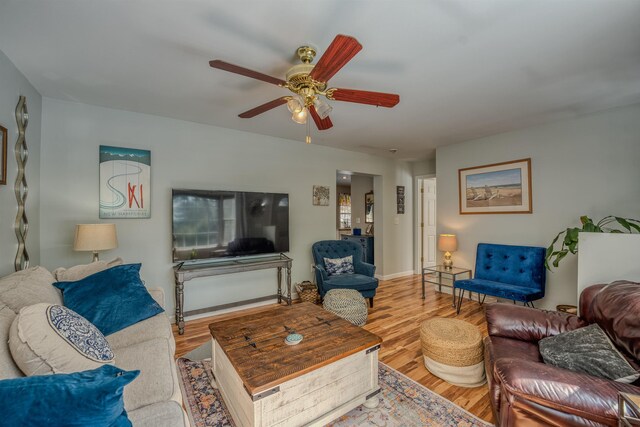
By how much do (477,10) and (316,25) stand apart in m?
0.92

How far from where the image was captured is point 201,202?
3322 millimetres

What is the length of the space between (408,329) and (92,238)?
10.7 ft

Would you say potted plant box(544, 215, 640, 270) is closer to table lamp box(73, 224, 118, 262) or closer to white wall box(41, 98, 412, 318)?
white wall box(41, 98, 412, 318)

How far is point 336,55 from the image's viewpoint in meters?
1.43

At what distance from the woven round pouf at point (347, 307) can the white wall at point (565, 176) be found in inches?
89.4

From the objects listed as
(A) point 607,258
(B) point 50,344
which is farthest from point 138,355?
(A) point 607,258

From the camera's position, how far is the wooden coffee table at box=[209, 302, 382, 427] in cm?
144

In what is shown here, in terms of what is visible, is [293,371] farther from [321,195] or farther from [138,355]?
[321,195]

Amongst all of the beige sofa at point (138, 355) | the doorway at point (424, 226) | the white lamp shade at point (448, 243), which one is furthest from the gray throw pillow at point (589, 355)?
the doorway at point (424, 226)

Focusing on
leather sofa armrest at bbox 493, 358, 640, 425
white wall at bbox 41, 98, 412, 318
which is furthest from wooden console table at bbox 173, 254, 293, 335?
leather sofa armrest at bbox 493, 358, 640, 425

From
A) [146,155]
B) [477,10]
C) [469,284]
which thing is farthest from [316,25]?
[469,284]

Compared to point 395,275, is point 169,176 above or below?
above

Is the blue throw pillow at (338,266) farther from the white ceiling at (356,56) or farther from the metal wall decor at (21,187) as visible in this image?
the metal wall decor at (21,187)

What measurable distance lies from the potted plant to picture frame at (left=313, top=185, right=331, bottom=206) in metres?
2.95
